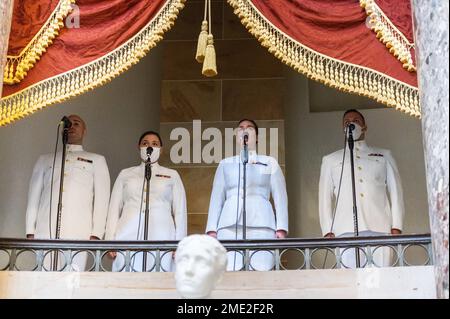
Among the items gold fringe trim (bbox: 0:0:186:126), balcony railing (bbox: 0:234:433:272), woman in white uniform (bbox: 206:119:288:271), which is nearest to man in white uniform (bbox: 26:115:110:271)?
woman in white uniform (bbox: 206:119:288:271)

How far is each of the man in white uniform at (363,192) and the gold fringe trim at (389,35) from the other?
3.22ft

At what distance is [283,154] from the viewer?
9039mm

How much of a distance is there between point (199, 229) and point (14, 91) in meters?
3.13

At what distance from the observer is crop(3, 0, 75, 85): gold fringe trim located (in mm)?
6230

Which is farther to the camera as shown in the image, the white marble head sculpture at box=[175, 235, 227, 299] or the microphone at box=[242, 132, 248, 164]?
the microphone at box=[242, 132, 248, 164]

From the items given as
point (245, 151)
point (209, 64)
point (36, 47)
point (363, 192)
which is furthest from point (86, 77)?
point (363, 192)

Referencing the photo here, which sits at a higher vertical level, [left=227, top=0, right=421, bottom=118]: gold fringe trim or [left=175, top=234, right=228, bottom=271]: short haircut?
[left=227, top=0, right=421, bottom=118]: gold fringe trim

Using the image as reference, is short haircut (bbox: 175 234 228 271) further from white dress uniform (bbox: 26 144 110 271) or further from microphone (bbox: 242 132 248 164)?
white dress uniform (bbox: 26 144 110 271)

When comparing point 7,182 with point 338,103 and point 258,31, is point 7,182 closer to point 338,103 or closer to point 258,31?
point 258,31

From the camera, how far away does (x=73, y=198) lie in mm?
7305

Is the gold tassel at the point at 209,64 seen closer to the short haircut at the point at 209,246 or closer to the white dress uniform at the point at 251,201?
the white dress uniform at the point at 251,201

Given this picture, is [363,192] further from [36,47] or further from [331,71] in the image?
[36,47]

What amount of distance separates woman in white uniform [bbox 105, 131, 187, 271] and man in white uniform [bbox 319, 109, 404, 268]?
1096mm

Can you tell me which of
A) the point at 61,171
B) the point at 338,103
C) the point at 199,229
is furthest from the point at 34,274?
the point at 338,103
